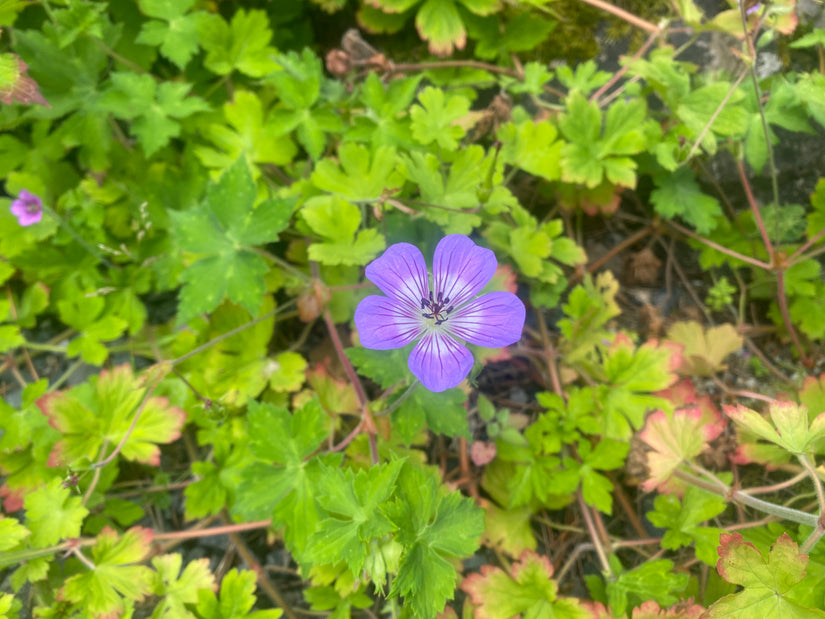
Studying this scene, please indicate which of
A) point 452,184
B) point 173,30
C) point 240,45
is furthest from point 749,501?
point 173,30

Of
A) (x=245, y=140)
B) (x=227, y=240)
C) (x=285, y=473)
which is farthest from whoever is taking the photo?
(x=245, y=140)

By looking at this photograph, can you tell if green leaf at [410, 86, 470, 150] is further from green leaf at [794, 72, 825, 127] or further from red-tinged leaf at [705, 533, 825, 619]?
red-tinged leaf at [705, 533, 825, 619]

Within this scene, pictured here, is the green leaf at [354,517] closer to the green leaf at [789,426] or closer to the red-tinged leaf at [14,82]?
the green leaf at [789,426]

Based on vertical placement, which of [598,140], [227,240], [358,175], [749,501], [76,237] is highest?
[598,140]

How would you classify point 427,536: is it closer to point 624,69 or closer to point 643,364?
point 643,364

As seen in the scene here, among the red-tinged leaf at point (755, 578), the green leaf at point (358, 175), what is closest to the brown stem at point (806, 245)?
the red-tinged leaf at point (755, 578)
